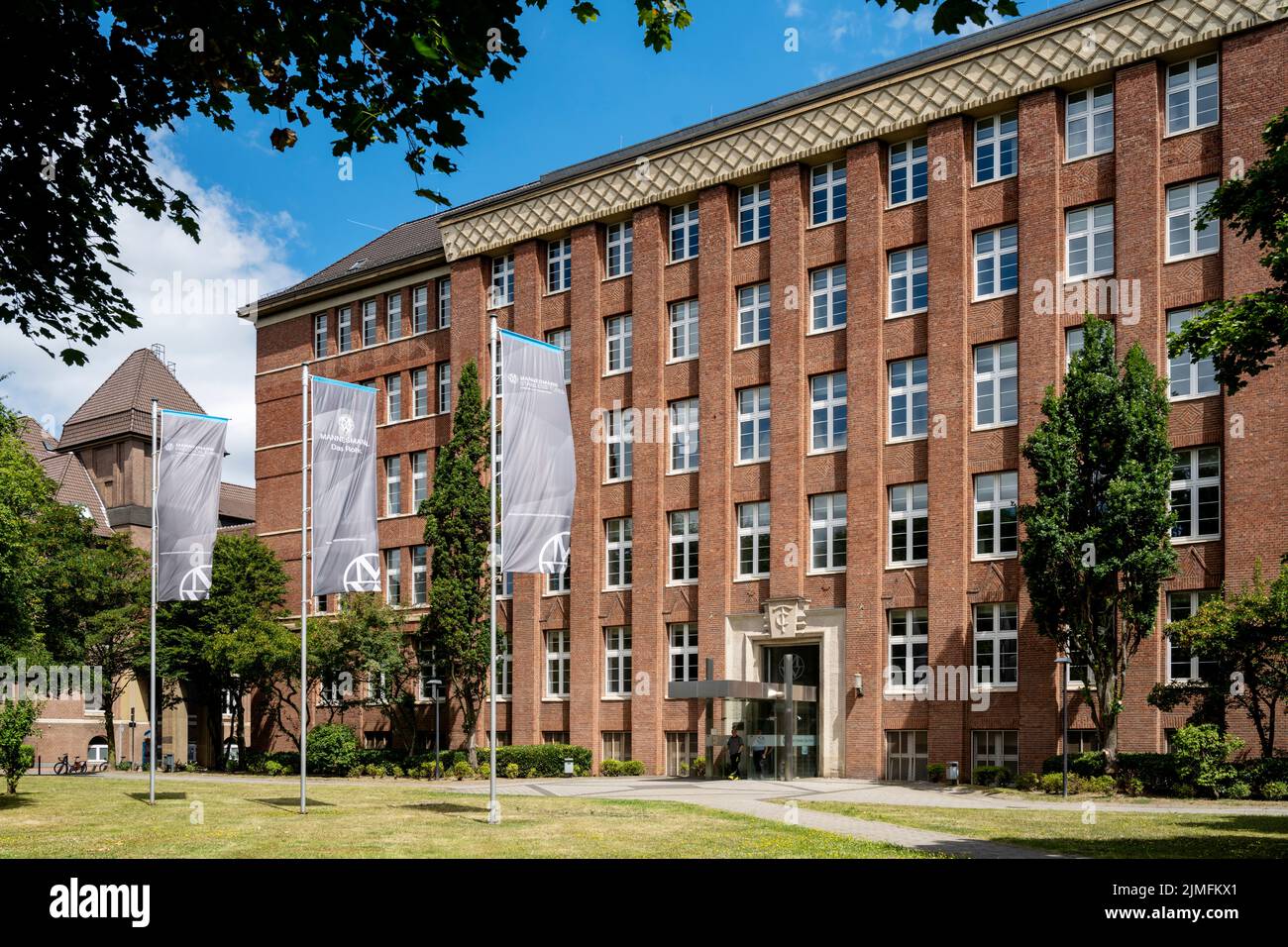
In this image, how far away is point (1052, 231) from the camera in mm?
37281

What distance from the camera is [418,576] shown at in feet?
174

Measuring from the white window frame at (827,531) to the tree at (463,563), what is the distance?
11372mm

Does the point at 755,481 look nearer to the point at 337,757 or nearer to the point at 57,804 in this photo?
the point at 337,757

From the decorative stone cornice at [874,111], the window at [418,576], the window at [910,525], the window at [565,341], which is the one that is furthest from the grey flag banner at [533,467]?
the window at [418,576]

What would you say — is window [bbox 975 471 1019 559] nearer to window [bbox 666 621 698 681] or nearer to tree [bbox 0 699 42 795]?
window [bbox 666 621 698 681]

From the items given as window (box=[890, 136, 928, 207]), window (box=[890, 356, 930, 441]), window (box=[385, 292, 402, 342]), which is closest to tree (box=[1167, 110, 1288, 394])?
window (box=[890, 356, 930, 441])

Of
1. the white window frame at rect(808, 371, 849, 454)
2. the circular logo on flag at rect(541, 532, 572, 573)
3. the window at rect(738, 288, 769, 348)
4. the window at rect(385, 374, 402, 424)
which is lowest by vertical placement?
the circular logo on flag at rect(541, 532, 572, 573)

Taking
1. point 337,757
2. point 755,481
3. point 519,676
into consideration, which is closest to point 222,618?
point 337,757

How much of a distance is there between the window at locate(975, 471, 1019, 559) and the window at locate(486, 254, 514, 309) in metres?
20.8

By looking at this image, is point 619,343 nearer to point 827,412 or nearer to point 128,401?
point 827,412

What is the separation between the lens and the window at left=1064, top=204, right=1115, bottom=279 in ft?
121

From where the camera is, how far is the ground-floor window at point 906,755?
126 ft

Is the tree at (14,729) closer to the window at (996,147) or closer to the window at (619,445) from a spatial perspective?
the window at (619,445)

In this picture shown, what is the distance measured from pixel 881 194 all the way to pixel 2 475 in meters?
26.7
